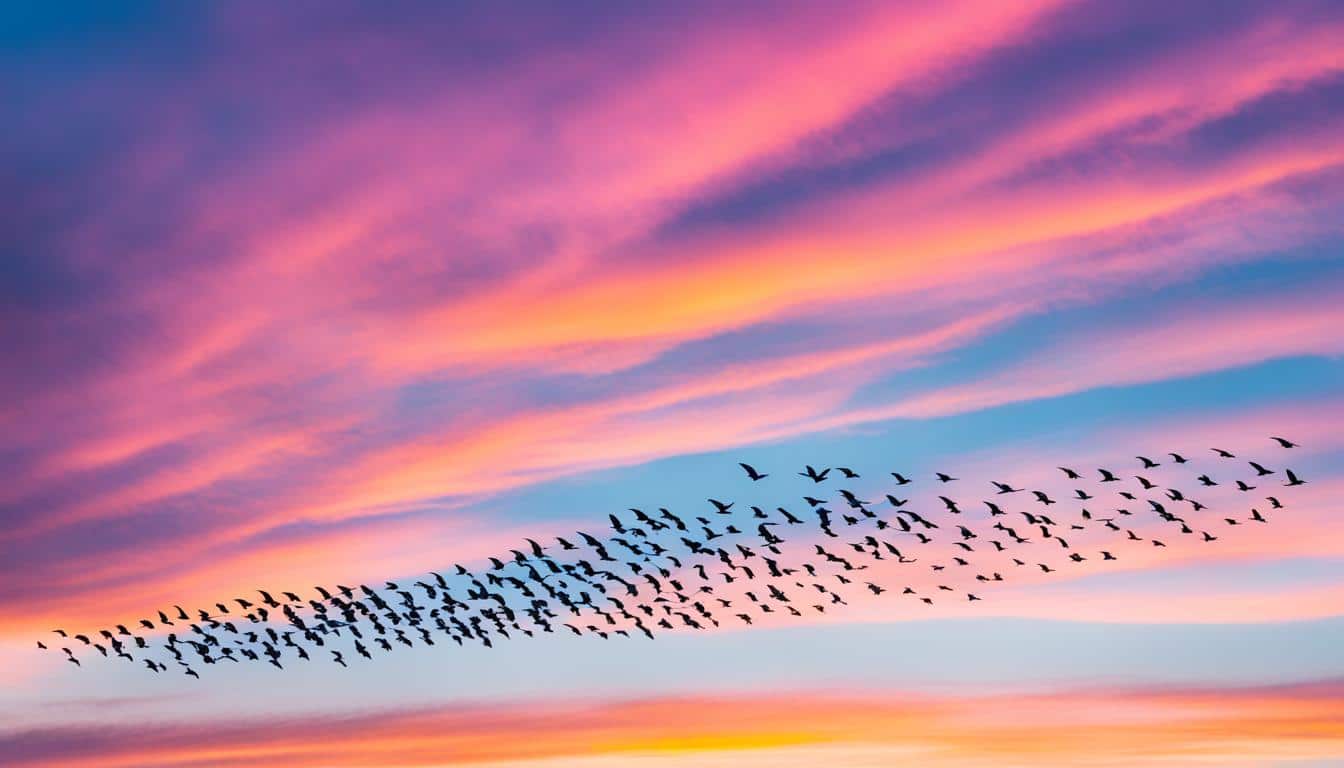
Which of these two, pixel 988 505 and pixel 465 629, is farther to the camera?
pixel 465 629

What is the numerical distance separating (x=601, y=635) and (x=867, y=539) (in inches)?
964

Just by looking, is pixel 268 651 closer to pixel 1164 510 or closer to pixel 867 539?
pixel 867 539

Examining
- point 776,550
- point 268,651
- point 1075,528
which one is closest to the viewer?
point 1075,528

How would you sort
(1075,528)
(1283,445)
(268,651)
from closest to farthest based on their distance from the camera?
1. (1283,445)
2. (1075,528)
3. (268,651)

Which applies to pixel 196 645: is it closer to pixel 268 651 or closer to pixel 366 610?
pixel 268 651

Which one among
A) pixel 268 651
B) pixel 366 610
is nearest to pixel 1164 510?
pixel 366 610

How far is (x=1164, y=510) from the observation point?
14062 centimetres

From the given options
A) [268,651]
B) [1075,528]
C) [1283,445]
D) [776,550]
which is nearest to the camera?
[1283,445]

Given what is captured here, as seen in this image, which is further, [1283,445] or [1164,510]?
[1164,510]

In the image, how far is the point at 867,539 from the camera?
144750 mm

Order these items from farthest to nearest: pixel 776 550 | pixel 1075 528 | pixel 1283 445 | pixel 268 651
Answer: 1. pixel 268 651
2. pixel 776 550
3. pixel 1075 528
4. pixel 1283 445

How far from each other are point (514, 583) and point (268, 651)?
992 inches

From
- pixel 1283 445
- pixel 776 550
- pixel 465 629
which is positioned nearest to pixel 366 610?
pixel 465 629

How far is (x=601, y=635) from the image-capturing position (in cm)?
15175
